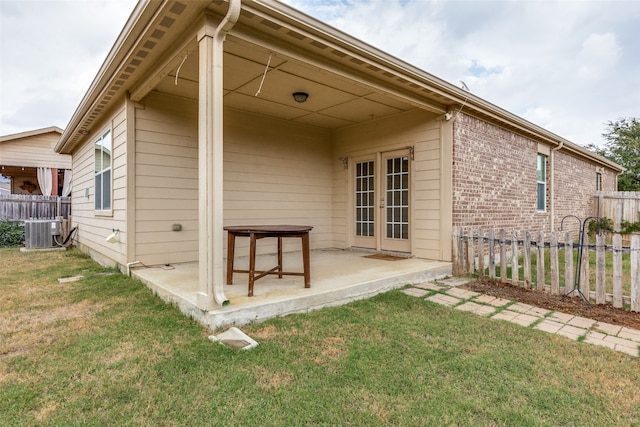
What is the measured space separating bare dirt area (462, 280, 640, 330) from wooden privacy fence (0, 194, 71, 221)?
12.4m

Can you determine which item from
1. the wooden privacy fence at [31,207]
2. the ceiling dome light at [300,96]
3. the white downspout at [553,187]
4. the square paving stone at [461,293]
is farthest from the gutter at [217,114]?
the wooden privacy fence at [31,207]

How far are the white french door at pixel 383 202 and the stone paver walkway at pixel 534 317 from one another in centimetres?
169

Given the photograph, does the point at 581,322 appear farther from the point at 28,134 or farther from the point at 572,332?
the point at 28,134

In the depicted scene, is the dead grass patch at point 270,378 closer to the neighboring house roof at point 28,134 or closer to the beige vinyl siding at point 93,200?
the beige vinyl siding at point 93,200

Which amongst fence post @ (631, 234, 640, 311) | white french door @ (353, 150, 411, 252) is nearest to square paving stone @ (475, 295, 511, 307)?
fence post @ (631, 234, 640, 311)

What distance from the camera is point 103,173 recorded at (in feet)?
19.8

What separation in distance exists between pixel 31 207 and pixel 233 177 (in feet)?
30.3

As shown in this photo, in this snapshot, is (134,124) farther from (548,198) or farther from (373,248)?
(548,198)

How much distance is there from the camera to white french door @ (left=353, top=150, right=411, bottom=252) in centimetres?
604

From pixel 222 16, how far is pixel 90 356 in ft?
9.23

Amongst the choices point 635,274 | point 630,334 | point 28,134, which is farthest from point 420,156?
point 28,134

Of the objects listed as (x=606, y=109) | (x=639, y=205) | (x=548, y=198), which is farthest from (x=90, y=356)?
(x=606, y=109)

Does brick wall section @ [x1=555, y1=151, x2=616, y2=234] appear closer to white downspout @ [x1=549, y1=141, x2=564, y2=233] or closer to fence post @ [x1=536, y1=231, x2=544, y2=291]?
white downspout @ [x1=549, y1=141, x2=564, y2=233]

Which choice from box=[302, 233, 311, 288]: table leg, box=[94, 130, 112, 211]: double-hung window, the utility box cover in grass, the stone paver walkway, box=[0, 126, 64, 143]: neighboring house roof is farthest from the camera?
box=[0, 126, 64, 143]: neighboring house roof
